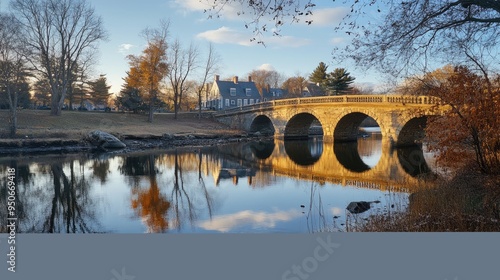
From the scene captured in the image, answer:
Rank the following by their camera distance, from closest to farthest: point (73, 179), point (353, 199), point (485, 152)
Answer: point (485, 152), point (353, 199), point (73, 179)

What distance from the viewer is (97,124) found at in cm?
3366

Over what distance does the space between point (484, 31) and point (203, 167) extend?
44.3 ft

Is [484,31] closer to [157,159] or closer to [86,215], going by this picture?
[86,215]

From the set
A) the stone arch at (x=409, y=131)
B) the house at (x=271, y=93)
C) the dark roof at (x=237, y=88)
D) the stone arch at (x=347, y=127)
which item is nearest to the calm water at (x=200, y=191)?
the stone arch at (x=409, y=131)

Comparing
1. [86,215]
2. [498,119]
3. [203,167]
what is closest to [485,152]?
[498,119]

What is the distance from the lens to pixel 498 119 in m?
8.02

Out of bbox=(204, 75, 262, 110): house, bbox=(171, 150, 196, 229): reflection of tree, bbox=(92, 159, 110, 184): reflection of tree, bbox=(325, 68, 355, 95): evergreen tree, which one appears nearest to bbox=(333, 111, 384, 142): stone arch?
bbox=(325, 68, 355, 95): evergreen tree

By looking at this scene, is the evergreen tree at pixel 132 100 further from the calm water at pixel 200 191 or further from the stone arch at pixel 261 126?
the calm water at pixel 200 191

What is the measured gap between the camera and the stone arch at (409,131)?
26609 mm

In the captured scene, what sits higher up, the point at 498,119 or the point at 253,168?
the point at 498,119

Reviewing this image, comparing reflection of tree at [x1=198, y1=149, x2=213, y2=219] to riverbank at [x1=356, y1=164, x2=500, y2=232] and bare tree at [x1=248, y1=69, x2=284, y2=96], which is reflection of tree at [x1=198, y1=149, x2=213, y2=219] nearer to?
riverbank at [x1=356, y1=164, x2=500, y2=232]

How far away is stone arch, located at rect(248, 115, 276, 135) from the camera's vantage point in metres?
Answer: 42.6

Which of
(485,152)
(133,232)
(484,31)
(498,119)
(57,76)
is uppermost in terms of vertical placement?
(57,76)

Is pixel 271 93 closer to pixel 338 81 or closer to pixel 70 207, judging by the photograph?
pixel 338 81
